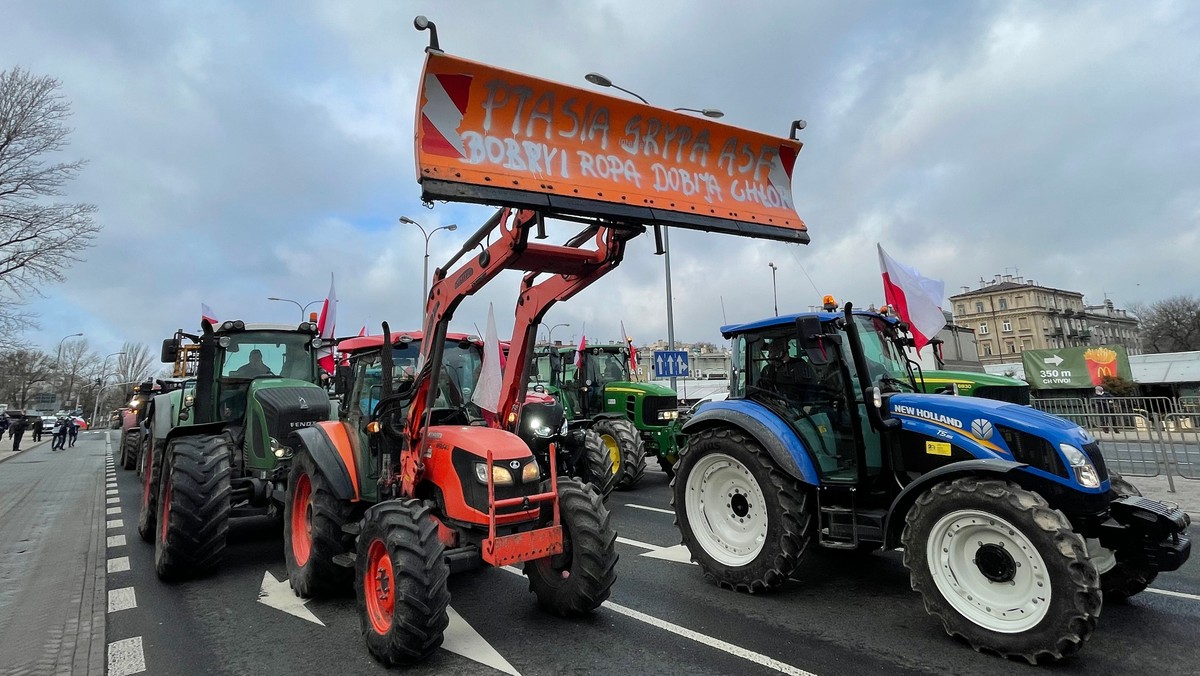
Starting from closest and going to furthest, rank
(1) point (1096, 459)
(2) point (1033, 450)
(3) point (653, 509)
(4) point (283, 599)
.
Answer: (2) point (1033, 450), (1) point (1096, 459), (4) point (283, 599), (3) point (653, 509)

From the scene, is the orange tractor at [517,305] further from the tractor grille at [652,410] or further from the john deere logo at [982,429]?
the tractor grille at [652,410]

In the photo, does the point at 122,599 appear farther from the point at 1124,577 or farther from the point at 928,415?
the point at 1124,577

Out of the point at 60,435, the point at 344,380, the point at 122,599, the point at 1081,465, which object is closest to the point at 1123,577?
the point at 1081,465

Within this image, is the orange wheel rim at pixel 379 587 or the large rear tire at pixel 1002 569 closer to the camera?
the large rear tire at pixel 1002 569

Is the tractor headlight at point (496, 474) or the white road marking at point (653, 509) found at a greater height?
the tractor headlight at point (496, 474)

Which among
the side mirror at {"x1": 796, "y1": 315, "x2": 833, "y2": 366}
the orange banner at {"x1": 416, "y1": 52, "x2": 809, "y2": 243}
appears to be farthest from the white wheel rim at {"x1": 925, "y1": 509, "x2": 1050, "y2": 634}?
the orange banner at {"x1": 416, "y1": 52, "x2": 809, "y2": 243}

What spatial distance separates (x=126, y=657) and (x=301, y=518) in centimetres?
162

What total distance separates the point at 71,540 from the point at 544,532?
733cm

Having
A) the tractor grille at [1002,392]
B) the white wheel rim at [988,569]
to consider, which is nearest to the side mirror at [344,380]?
the white wheel rim at [988,569]

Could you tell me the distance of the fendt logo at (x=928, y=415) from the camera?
4427 millimetres

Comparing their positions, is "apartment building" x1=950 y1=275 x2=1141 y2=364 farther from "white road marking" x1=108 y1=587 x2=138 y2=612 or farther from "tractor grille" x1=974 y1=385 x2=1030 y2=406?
"white road marking" x1=108 y1=587 x2=138 y2=612

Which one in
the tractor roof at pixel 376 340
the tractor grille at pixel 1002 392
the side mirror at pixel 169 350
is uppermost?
the side mirror at pixel 169 350

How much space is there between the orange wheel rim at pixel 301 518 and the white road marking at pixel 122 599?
1303mm

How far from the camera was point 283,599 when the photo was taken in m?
5.22
